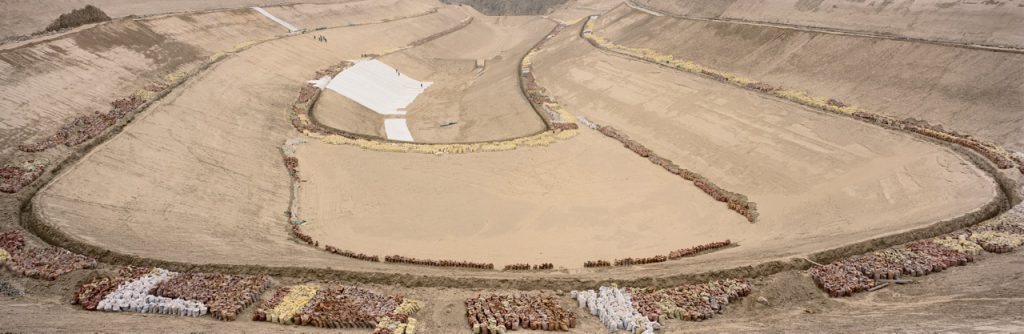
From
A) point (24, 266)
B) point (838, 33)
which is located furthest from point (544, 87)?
point (24, 266)

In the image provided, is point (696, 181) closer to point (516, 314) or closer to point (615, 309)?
point (615, 309)

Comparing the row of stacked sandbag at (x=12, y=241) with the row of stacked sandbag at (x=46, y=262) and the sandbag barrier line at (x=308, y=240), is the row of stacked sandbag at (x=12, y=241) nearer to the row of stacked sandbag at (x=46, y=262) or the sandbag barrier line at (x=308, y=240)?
the row of stacked sandbag at (x=46, y=262)

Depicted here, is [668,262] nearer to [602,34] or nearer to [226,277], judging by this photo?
[226,277]

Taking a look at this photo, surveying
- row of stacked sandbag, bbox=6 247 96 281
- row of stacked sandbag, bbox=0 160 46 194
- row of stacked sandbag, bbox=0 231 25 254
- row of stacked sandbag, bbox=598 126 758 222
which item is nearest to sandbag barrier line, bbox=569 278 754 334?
row of stacked sandbag, bbox=598 126 758 222

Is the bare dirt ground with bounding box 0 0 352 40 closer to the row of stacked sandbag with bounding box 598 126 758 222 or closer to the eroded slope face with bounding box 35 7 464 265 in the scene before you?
the eroded slope face with bounding box 35 7 464 265

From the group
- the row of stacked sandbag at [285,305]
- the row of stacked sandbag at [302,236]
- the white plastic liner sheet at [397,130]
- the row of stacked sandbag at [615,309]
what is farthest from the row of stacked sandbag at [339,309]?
the white plastic liner sheet at [397,130]

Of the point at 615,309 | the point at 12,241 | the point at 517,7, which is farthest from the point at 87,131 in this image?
the point at 517,7
